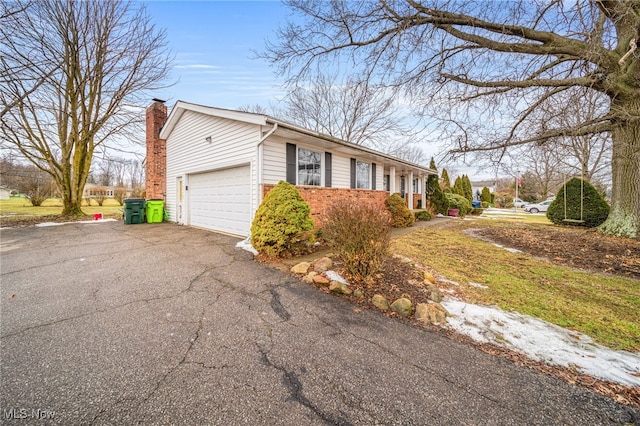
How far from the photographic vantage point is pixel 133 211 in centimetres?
1020

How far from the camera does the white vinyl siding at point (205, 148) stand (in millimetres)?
6855

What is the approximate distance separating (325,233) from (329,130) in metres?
19.3

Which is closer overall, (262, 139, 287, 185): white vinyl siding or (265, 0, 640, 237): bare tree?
(265, 0, 640, 237): bare tree

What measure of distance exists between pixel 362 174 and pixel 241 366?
9.54m

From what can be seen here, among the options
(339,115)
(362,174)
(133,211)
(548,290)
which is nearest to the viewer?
(548,290)

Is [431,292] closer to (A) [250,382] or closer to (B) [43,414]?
(A) [250,382]

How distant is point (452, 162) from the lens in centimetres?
806

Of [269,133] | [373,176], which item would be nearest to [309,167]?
[269,133]

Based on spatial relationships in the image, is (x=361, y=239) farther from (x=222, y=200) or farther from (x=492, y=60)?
(x=492, y=60)

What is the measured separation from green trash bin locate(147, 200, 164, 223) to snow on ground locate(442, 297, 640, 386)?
12.1 m

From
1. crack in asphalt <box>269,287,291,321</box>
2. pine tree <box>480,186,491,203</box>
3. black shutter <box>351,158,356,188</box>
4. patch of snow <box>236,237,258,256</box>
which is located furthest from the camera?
pine tree <box>480,186,491,203</box>

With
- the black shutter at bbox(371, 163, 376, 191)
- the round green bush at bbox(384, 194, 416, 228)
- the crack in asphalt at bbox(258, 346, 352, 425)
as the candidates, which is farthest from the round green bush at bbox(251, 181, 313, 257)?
the black shutter at bbox(371, 163, 376, 191)

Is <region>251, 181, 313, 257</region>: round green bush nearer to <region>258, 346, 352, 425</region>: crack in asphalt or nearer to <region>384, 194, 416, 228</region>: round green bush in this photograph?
<region>258, 346, 352, 425</region>: crack in asphalt

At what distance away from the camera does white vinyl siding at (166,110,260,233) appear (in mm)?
6855
